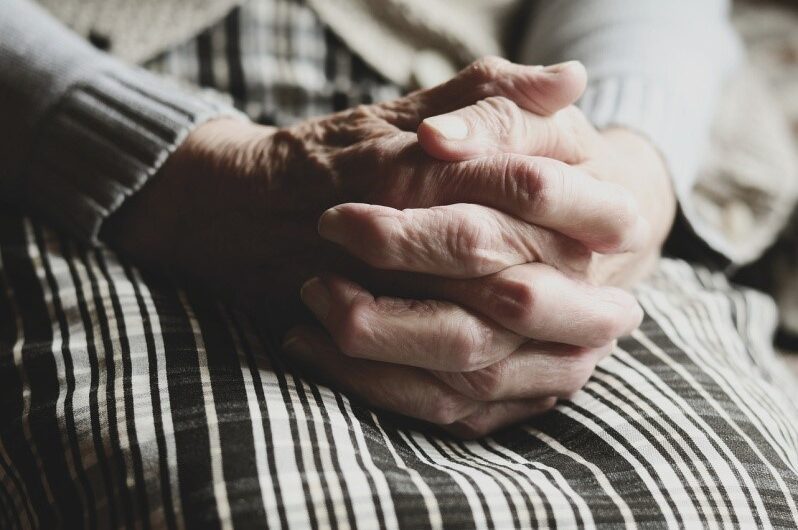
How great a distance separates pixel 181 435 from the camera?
0.42 m

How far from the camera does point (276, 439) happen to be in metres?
0.42

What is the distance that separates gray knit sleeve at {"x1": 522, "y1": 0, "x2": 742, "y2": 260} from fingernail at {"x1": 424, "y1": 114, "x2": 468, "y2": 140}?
1.01 ft

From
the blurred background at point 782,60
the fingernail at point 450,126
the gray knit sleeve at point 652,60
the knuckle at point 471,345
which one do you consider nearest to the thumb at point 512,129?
the fingernail at point 450,126

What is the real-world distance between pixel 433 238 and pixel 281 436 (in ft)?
0.50

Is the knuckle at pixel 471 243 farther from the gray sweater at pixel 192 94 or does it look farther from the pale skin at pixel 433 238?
the gray sweater at pixel 192 94

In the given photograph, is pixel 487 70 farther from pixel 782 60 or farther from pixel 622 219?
pixel 782 60

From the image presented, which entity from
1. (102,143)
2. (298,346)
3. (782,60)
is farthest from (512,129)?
(782,60)

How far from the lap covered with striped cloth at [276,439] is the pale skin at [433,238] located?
0.03 meters

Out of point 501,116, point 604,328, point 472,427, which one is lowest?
point 472,427

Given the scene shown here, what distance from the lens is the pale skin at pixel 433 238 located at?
0.46m

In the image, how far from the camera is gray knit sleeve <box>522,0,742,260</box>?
75cm

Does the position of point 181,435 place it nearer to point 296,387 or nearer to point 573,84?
point 296,387

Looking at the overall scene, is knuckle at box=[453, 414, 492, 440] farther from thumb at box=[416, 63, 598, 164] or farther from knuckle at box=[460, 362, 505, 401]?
thumb at box=[416, 63, 598, 164]

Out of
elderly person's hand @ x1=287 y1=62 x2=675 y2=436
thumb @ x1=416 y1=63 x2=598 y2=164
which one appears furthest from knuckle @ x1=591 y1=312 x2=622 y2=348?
thumb @ x1=416 y1=63 x2=598 y2=164
